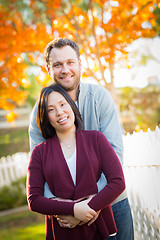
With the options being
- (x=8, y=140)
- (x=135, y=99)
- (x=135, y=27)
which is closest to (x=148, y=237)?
(x=135, y=27)

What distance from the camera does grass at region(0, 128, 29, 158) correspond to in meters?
19.9

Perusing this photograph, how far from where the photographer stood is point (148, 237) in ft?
12.2

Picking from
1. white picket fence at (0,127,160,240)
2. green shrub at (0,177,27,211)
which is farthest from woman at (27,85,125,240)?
green shrub at (0,177,27,211)

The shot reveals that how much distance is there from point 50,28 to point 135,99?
11850mm

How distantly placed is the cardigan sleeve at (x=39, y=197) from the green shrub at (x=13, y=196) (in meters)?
6.23

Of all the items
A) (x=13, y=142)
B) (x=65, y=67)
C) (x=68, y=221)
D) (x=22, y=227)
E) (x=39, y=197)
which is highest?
(x=65, y=67)

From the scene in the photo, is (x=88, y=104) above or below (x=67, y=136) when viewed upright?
above

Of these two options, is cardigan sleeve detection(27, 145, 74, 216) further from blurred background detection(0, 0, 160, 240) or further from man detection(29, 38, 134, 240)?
blurred background detection(0, 0, 160, 240)

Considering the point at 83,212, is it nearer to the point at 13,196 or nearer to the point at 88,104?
the point at 88,104

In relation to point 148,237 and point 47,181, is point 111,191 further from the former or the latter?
point 148,237

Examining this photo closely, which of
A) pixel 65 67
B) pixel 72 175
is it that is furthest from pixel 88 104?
pixel 72 175

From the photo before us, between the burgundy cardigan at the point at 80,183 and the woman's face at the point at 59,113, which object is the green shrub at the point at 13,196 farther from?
the woman's face at the point at 59,113

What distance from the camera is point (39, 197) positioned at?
2.11 metres

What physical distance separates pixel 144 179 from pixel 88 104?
5.44ft
